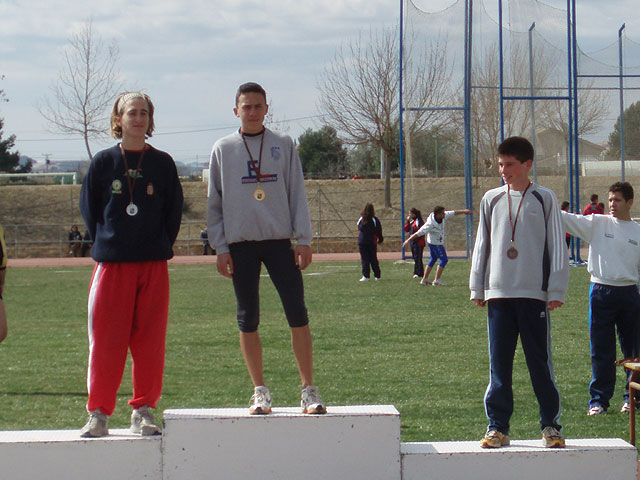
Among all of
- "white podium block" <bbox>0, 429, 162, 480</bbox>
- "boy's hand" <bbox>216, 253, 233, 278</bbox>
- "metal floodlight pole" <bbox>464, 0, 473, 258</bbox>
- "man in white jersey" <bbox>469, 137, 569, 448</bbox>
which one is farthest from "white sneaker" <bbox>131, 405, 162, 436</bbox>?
"metal floodlight pole" <bbox>464, 0, 473, 258</bbox>

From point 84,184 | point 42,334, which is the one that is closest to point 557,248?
point 84,184

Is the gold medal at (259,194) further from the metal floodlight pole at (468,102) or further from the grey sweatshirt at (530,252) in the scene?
the metal floodlight pole at (468,102)

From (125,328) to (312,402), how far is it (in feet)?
3.66

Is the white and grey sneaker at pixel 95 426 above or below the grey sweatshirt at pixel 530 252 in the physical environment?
below

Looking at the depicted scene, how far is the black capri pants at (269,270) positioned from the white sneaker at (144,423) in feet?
2.53

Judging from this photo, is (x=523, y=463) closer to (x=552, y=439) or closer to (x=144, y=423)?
(x=552, y=439)

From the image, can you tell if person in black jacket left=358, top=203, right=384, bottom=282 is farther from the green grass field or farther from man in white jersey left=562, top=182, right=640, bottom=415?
man in white jersey left=562, top=182, right=640, bottom=415

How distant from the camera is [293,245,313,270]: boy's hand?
536cm

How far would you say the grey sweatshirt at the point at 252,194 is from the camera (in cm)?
531

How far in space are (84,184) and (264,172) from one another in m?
1.01

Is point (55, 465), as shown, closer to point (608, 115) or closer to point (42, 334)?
point (42, 334)

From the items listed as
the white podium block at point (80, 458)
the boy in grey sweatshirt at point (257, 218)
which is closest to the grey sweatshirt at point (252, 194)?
the boy in grey sweatshirt at point (257, 218)

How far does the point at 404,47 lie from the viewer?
27250 millimetres

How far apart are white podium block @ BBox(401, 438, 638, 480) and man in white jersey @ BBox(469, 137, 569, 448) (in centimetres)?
16
